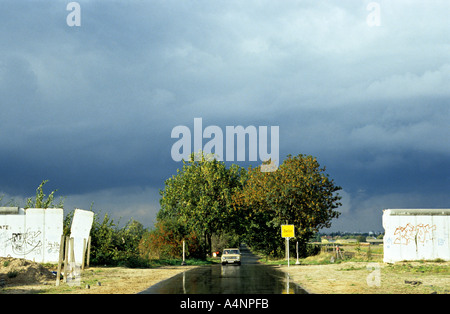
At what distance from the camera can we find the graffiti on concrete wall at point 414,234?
33031 millimetres

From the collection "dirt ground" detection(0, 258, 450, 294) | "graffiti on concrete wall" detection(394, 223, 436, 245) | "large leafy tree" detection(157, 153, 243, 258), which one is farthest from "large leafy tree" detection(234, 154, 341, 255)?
"dirt ground" detection(0, 258, 450, 294)

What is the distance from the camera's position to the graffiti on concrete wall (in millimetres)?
33031

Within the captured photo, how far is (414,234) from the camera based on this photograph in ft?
A: 108

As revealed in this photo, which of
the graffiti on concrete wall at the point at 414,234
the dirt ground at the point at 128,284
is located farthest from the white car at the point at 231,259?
the dirt ground at the point at 128,284

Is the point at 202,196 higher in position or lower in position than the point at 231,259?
higher

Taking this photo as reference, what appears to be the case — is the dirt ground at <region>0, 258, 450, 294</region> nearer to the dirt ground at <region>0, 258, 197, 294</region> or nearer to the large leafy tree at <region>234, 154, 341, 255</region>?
→ the dirt ground at <region>0, 258, 197, 294</region>

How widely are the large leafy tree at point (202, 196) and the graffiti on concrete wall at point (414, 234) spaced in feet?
77.4

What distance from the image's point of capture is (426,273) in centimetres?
2572

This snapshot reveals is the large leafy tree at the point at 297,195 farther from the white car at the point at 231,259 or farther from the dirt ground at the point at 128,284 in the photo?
the dirt ground at the point at 128,284

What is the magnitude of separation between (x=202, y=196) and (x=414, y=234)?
86.3 feet

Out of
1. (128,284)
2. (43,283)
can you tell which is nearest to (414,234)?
(128,284)

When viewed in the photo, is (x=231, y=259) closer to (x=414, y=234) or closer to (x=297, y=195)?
(x=297, y=195)
